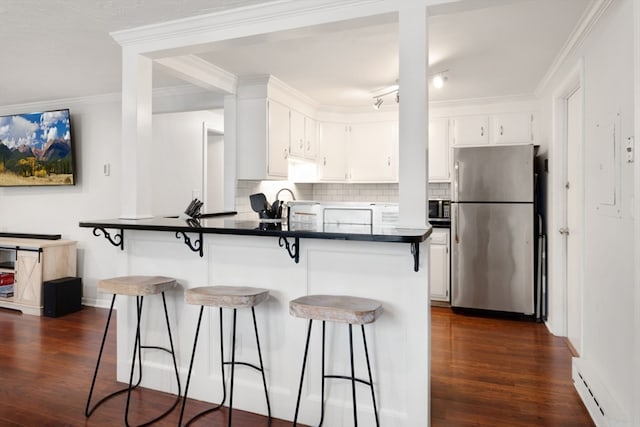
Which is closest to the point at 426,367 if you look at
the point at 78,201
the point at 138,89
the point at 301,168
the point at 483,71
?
the point at 138,89

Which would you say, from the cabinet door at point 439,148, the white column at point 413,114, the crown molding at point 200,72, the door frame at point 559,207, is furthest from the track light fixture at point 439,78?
the crown molding at point 200,72

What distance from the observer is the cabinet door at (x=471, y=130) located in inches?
191

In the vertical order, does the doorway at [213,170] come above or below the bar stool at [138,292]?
above

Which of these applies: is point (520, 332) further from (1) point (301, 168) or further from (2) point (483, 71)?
(1) point (301, 168)

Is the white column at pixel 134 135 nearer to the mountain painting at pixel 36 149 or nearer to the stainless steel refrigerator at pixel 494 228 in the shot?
the mountain painting at pixel 36 149

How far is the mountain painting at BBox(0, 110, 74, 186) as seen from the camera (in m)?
4.79

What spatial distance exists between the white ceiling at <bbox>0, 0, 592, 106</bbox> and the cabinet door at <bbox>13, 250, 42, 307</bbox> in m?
1.77

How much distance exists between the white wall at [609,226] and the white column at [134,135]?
9.17 ft

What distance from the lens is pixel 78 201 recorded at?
487 cm

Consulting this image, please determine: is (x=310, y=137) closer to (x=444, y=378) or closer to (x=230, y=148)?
(x=230, y=148)

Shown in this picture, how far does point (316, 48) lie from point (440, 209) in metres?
2.67

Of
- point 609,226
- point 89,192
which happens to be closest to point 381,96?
point 609,226

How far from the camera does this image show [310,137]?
5094mm

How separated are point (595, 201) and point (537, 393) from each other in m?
1.21
